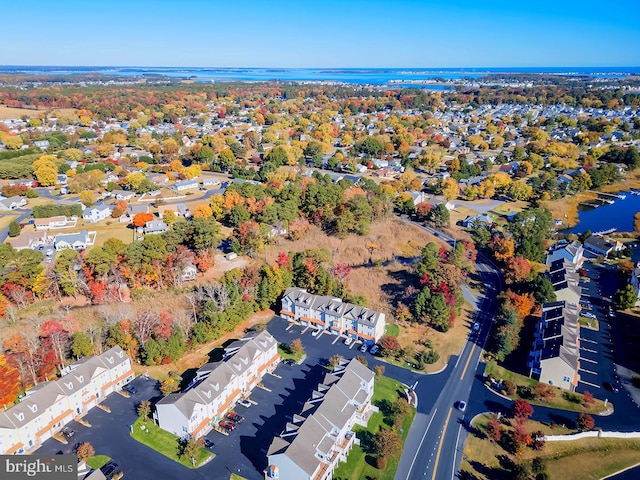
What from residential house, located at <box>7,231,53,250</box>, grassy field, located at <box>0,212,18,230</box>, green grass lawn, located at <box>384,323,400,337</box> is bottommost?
green grass lawn, located at <box>384,323,400,337</box>

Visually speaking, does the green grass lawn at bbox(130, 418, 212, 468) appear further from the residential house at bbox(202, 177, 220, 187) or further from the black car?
the residential house at bbox(202, 177, 220, 187)

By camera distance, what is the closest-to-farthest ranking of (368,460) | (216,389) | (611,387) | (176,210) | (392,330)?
(368,460), (216,389), (611,387), (392,330), (176,210)

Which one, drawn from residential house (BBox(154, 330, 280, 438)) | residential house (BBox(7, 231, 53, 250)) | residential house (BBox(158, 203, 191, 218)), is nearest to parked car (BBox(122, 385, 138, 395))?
residential house (BBox(154, 330, 280, 438))

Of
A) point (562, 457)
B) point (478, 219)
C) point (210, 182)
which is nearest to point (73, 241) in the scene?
point (210, 182)

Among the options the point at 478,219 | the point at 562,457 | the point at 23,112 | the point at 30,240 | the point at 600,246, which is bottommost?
the point at 562,457

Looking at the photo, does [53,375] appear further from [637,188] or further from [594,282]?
[637,188]

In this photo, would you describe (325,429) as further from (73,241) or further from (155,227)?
(73,241)

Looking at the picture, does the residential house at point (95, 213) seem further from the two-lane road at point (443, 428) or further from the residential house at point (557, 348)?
the residential house at point (557, 348)
